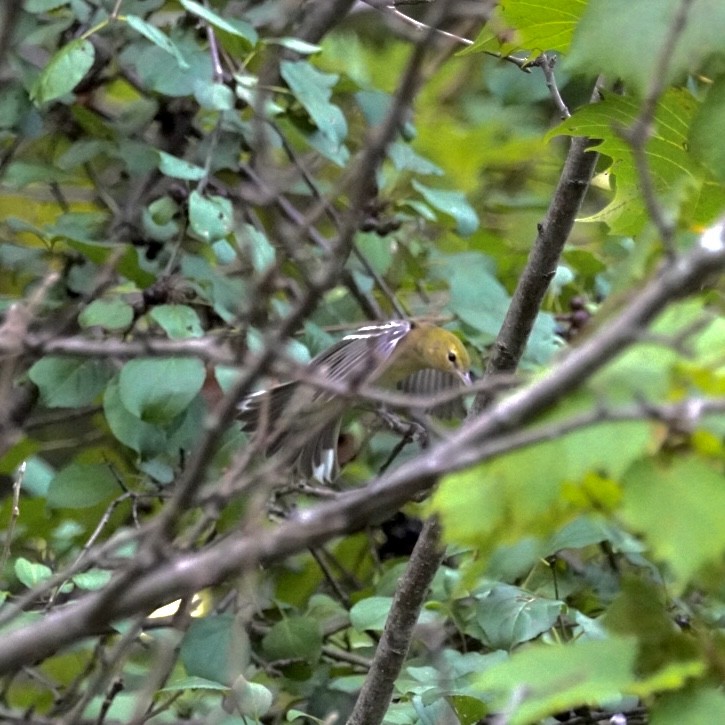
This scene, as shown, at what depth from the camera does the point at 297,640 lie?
246 cm

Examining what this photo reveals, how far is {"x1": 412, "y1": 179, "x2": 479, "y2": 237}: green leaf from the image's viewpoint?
3.05 m

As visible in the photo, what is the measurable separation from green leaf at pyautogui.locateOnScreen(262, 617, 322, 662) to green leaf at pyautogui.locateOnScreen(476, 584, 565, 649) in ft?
1.49

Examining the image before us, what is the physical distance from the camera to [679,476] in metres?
0.96

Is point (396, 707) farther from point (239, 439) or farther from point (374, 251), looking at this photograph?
point (374, 251)

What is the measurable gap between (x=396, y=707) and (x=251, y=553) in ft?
3.56

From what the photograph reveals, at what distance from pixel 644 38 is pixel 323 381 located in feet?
1.91

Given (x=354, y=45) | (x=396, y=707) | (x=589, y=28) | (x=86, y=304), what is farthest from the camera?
(x=354, y=45)

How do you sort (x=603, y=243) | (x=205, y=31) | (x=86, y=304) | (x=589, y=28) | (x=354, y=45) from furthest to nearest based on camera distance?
(x=354, y=45)
(x=603, y=243)
(x=205, y=31)
(x=86, y=304)
(x=589, y=28)

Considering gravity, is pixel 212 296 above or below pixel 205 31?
below

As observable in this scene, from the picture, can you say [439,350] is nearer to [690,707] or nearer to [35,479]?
[35,479]

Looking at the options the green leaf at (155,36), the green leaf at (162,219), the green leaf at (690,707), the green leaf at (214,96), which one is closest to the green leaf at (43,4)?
the green leaf at (155,36)

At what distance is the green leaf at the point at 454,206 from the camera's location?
3.05 metres

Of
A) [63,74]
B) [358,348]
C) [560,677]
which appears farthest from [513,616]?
[63,74]

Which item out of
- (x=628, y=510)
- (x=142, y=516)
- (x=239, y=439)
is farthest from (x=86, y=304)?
(x=628, y=510)
